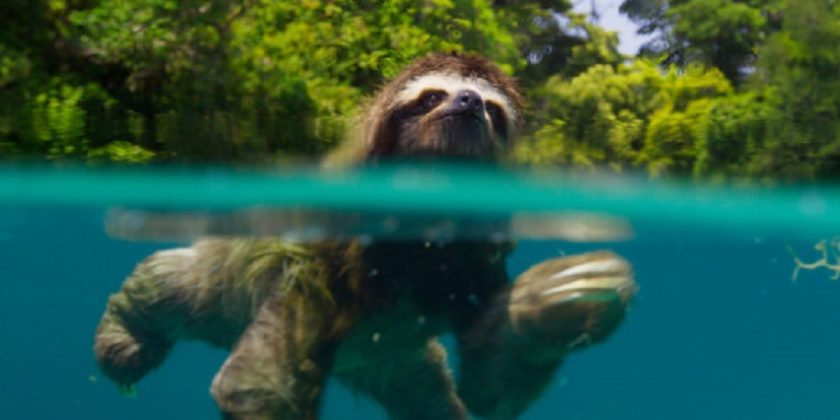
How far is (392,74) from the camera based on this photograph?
6.69 meters

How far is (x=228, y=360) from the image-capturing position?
4.86m

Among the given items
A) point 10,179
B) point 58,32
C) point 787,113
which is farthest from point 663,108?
point 10,179

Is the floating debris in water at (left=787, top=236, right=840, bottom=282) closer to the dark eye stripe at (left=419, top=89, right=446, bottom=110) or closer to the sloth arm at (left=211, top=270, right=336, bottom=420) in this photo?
the dark eye stripe at (left=419, top=89, right=446, bottom=110)

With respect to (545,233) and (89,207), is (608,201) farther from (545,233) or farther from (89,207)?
(89,207)

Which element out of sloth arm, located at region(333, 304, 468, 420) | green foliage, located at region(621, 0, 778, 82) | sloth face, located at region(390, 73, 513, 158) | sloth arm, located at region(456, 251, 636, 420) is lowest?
sloth arm, located at region(333, 304, 468, 420)

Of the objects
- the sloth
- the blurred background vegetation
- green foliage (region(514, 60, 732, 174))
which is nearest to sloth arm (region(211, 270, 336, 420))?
the sloth

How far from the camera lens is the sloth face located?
16.4 ft

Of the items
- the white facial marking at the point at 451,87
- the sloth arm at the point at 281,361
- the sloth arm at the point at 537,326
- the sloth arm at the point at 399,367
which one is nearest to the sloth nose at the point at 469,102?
the white facial marking at the point at 451,87

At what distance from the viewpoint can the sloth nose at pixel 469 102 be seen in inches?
193

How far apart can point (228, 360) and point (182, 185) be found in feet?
9.25

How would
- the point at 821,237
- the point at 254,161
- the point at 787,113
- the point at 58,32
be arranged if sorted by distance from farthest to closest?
the point at 821,237 → the point at 58,32 → the point at 254,161 → the point at 787,113

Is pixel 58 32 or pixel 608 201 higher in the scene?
pixel 58 32

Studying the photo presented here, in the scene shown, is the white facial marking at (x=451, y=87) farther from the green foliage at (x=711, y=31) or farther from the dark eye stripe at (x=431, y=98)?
the green foliage at (x=711, y=31)

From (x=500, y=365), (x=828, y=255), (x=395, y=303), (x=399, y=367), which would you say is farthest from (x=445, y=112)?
(x=828, y=255)
